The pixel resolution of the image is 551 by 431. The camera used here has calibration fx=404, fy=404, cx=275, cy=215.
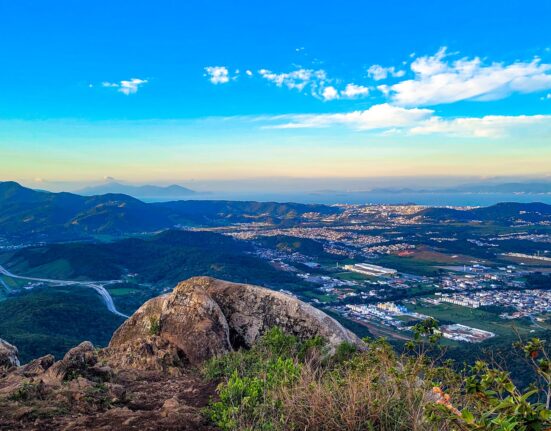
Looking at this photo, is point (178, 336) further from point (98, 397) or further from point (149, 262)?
point (149, 262)

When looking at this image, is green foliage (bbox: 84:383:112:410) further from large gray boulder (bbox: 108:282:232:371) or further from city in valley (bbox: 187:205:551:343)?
city in valley (bbox: 187:205:551:343)

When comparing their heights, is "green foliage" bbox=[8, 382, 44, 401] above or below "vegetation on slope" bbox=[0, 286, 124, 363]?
above

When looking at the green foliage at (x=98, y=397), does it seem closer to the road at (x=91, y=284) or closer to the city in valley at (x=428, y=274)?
the city in valley at (x=428, y=274)

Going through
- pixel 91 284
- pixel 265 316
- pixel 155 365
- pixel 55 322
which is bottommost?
pixel 91 284

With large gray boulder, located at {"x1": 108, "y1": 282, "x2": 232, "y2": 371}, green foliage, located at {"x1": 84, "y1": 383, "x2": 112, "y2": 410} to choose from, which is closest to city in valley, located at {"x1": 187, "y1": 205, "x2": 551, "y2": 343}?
large gray boulder, located at {"x1": 108, "y1": 282, "x2": 232, "y2": 371}

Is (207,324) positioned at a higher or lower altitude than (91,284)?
higher

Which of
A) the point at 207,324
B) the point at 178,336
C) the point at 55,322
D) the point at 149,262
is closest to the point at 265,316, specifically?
the point at 207,324

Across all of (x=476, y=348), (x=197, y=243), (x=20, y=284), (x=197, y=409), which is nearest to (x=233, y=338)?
(x=197, y=409)

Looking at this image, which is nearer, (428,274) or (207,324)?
(207,324)

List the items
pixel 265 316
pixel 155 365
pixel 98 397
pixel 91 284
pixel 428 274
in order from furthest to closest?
pixel 428 274 < pixel 91 284 < pixel 265 316 < pixel 155 365 < pixel 98 397
